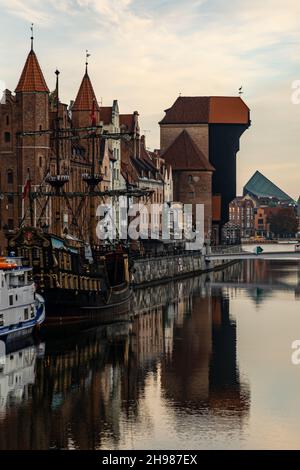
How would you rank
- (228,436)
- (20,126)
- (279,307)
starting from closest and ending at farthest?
(228,436), (279,307), (20,126)

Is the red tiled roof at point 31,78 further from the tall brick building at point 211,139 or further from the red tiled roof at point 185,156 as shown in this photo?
the tall brick building at point 211,139

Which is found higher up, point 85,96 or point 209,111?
point 209,111

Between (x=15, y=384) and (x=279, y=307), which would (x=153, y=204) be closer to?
(x=279, y=307)

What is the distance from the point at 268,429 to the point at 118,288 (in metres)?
31.9

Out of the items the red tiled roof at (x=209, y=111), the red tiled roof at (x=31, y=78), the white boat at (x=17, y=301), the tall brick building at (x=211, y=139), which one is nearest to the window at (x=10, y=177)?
the red tiled roof at (x=31, y=78)

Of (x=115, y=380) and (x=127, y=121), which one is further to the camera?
(x=127, y=121)

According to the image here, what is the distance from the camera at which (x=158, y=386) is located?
40.2m

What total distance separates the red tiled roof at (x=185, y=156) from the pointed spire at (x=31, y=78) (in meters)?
66.1

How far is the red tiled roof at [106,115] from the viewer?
346 ft

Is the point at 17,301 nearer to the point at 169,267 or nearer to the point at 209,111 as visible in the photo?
the point at 169,267

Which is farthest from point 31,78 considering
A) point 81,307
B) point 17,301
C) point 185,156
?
point 185,156

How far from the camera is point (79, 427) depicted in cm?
3262

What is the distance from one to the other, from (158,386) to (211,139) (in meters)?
115
